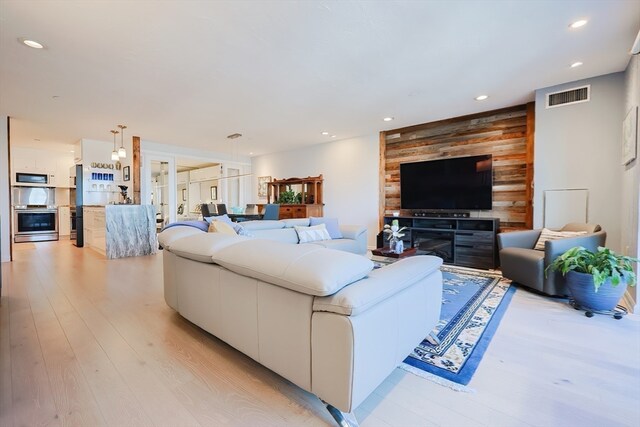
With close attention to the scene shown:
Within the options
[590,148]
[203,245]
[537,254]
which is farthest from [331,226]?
[590,148]

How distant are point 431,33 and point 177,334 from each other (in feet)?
10.9

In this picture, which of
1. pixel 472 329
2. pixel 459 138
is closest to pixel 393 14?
pixel 472 329

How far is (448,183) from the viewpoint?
5.29 m

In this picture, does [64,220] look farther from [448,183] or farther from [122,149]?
[448,183]

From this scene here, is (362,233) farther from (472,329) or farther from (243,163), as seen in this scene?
(243,163)

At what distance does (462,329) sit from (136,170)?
7.02 metres

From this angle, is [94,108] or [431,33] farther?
[94,108]

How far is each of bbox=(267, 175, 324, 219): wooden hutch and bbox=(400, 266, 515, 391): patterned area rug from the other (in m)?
3.84

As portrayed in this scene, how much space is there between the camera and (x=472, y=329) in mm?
2475

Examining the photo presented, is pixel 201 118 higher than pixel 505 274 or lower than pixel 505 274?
higher

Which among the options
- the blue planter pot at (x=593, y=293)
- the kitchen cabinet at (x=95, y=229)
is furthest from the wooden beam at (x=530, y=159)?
the kitchen cabinet at (x=95, y=229)

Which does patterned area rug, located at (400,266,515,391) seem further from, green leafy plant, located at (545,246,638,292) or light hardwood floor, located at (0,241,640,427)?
green leafy plant, located at (545,246,638,292)

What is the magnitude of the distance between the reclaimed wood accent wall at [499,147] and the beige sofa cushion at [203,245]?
14.4 feet

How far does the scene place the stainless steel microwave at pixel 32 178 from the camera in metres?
7.71
